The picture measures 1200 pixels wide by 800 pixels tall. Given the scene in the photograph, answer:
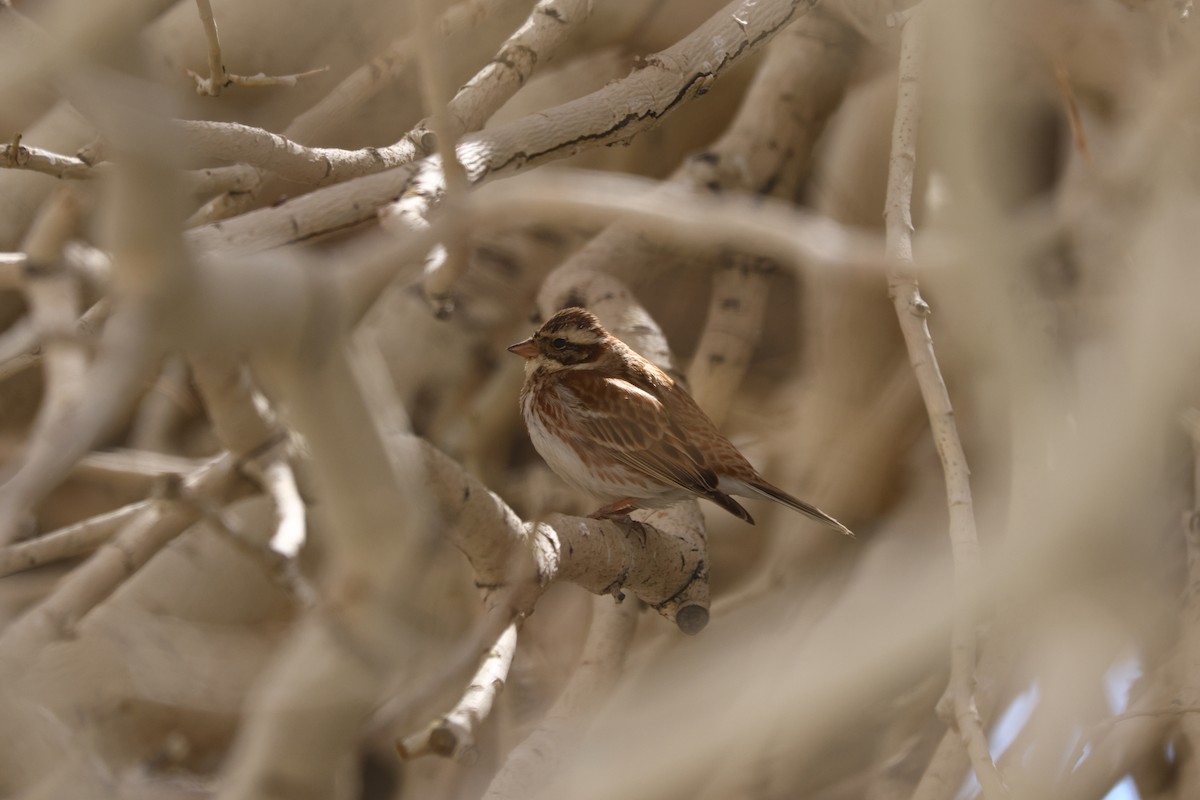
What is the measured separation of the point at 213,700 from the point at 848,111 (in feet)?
12.3

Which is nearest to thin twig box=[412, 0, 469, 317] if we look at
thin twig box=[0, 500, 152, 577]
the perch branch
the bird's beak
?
the perch branch

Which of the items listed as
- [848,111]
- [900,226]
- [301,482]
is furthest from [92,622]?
[848,111]

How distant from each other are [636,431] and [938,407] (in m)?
1.11

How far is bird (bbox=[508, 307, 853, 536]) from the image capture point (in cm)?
337

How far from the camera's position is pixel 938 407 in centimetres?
261

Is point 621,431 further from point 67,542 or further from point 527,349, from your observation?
point 67,542

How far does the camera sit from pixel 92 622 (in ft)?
12.3

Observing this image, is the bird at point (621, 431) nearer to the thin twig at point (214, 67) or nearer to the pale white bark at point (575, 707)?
the pale white bark at point (575, 707)

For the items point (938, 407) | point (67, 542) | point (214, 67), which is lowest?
point (67, 542)

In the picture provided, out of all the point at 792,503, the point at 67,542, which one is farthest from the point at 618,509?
the point at 67,542

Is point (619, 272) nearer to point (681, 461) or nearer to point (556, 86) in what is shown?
point (556, 86)

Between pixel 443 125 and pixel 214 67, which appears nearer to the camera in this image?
pixel 443 125

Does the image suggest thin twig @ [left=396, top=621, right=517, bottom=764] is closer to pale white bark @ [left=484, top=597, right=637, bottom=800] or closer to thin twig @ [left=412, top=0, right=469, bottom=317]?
pale white bark @ [left=484, top=597, right=637, bottom=800]

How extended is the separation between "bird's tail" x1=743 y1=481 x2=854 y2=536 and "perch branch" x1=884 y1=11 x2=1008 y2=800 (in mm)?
610
